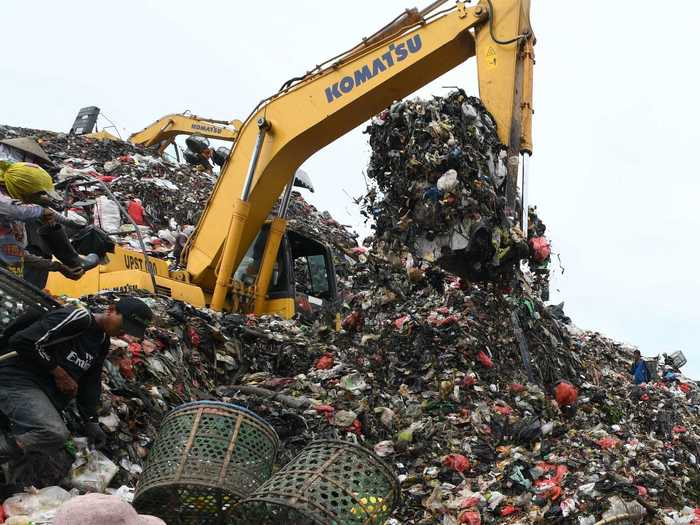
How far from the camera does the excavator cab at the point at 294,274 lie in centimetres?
807

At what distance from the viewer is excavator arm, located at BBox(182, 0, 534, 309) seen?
21.6 feet

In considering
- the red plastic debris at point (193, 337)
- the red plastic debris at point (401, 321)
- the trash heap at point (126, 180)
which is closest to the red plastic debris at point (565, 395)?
the red plastic debris at point (401, 321)

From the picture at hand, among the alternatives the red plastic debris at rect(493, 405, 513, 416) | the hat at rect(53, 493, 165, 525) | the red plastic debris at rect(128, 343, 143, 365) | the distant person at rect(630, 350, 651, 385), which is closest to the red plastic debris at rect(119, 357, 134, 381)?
the red plastic debris at rect(128, 343, 143, 365)

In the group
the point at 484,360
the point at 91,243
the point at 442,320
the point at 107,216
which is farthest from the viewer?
the point at 107,216

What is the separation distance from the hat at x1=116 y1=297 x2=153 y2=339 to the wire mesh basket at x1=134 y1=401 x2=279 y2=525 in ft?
2.33

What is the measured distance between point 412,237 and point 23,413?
3458mm

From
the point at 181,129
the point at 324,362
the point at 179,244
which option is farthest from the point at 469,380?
the point at 181,129

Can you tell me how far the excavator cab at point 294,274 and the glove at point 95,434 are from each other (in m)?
3.57

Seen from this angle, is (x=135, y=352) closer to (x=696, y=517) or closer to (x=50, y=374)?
(x=50, y=374)

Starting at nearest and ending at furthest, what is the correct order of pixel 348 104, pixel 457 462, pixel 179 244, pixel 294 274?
pixel 457 462 → pixel 348 104 → pixel 294 274 → pixel 179 244

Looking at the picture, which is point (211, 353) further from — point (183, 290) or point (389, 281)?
point (389, 281)

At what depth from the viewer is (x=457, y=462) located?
5.41m

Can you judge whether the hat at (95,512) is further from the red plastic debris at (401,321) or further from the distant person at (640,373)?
the distant person at (640,373)

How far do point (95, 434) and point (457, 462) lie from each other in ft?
7.58
